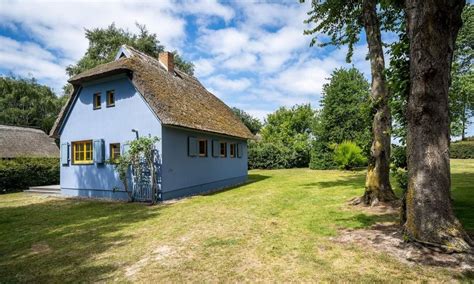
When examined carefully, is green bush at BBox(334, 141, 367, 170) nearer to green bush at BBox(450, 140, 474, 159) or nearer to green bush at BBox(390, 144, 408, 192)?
green bush at BBox(390, 144, 408, 192)

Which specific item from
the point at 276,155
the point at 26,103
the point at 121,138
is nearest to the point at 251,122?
the point at 276,155

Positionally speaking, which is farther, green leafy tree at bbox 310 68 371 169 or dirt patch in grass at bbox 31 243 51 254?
green leafy tree at bbox 310 68 371 169

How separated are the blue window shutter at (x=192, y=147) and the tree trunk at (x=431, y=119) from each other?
9.62 meters

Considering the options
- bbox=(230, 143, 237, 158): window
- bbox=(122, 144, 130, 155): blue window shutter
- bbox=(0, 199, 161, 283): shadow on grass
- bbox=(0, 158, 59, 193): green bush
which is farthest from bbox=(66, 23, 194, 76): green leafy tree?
bbox=(0, 199, 161, 283): shadow on grass

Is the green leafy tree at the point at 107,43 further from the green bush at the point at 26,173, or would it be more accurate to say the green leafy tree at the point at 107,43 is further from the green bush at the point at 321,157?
the green bush at the point at 321,157

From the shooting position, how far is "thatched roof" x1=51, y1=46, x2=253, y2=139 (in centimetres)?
1166

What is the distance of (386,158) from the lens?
9086 millimetres

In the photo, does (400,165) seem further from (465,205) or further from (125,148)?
(125,148)

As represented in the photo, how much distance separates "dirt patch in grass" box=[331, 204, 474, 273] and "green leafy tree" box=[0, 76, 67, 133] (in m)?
42.0

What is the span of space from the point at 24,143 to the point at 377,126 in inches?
1039

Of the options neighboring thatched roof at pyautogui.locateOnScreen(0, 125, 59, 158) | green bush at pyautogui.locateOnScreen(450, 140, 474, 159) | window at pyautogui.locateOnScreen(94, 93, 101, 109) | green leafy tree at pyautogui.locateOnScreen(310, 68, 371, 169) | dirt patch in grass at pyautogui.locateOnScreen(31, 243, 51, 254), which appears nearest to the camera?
dirt patch in grass at pyautogui.locateOnScreen(31, 243, 51, 254)

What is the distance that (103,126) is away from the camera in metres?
12.9

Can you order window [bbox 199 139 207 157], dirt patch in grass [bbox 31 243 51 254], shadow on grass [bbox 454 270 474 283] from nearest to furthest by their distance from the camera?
shadow on grass [bbox 454 270 474 283] → dirt patch in grass [bbox 31 243 51 254] → window [bbox 199 139 207 157]

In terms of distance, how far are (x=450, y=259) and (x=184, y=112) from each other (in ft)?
36.3
